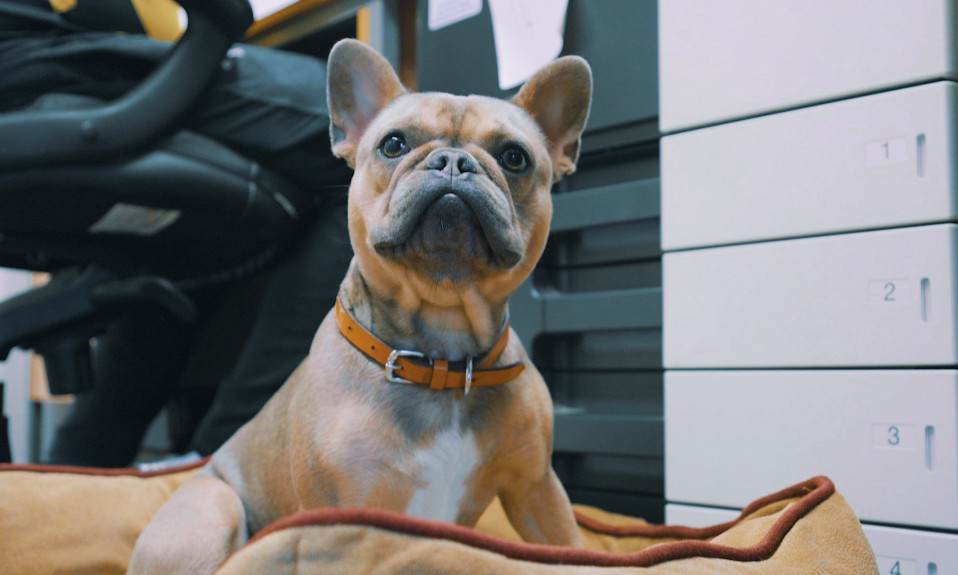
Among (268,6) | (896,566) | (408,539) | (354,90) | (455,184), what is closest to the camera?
(408,539)

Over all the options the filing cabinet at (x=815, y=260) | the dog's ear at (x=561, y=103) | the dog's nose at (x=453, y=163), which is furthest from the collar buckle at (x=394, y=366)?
the filing cabinet at (x=815, y=260)

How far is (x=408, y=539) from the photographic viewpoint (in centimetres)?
54

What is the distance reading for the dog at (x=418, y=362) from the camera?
779mm

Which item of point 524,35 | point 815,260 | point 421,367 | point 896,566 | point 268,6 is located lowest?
point 896,566

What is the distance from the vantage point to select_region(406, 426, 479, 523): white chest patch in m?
0.81

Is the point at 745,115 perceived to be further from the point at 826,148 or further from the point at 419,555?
the point at 419,555

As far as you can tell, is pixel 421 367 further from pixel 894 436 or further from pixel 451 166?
pixel 894 436

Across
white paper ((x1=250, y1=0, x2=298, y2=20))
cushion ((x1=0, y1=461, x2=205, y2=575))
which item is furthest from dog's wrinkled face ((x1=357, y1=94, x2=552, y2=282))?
white paper ((x1=250, y1=0, x2=298, y2=20))

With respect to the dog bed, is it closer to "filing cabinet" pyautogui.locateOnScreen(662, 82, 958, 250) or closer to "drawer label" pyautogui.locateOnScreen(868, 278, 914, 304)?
"drawer label" pyautogui.locateOnScreen(868, 278, 914, 304)

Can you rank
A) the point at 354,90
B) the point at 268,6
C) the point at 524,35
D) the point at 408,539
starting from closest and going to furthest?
1. the point at 408,539
2. the point at 354,90
3. the point at 524,35
4. the point at 268,6

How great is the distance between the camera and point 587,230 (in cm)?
125

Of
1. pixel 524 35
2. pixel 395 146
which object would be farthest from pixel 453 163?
pixel 524 35

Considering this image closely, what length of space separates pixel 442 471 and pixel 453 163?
1.12ft

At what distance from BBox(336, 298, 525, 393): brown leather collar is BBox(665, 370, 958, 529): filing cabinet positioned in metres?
0.35
